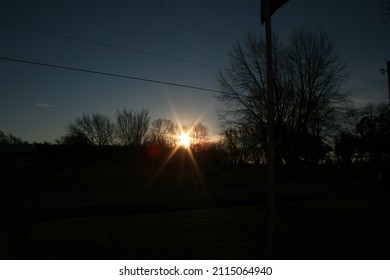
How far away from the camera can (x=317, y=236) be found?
8.12 meters

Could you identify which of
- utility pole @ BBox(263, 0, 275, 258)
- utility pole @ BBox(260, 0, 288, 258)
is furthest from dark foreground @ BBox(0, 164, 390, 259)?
utility pole @ BBox(263, 0, 275, 258)

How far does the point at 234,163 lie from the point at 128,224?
267ft

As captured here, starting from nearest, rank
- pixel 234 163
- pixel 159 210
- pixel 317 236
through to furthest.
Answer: pixel 317 236
pixel 159 210
pixel 234 163

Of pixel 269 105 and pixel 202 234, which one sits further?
pixel 202 234

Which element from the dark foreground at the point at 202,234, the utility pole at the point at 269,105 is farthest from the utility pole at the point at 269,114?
the dark foreground at the point at 202,234

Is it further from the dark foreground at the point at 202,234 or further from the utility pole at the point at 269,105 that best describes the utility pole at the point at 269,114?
the dark foreground at the point at 202,234

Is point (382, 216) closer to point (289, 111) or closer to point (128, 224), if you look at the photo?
point (128, 224)

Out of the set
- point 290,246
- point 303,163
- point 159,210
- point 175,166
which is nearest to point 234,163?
point 303,163

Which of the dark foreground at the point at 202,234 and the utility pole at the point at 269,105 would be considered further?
the dark foreground at the point at 202,234

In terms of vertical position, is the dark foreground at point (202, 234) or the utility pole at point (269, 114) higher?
the utility pole at point (269, 114)

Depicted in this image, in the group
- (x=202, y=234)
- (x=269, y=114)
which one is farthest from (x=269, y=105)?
(x=202, y=234)

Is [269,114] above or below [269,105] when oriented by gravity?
below

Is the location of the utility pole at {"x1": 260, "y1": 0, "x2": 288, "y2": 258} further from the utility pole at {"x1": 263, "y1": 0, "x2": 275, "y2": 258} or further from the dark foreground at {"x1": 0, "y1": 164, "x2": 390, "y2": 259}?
the dark foreground at {"x1": 0, "y1": 164, "x2": 390, "y2": 259}

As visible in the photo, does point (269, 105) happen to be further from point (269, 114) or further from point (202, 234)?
point (202, 234)
